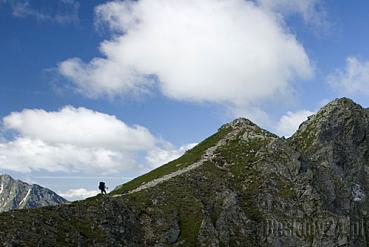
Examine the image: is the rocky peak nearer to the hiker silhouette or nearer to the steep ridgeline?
the steep ridgeline

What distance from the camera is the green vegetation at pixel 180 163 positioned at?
402 feet

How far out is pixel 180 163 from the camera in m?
129

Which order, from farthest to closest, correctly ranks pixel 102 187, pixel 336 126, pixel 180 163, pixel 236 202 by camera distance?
1. pixel 336 126
2. pixel 180 163
3. pixel 236 202
4. pixel 102 187

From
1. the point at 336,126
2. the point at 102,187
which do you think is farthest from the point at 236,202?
the point at 336,126

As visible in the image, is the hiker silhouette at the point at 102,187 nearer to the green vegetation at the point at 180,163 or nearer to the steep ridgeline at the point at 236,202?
the steep ridgeline at the point at 236,202

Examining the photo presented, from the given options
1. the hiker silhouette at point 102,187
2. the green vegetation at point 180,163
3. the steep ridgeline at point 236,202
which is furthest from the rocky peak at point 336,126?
the hiker silhouette at point 102,187

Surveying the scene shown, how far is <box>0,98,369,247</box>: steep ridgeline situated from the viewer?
268 feet

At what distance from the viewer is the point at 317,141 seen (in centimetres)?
14138

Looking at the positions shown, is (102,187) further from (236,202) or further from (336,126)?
(336,126)

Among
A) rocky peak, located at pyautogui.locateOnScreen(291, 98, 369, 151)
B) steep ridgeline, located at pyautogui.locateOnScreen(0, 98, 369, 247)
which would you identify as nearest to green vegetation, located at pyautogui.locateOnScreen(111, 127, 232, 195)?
steep ridgeline, located at pyautogui.locateOnScreen(0, 98, 369, 247)

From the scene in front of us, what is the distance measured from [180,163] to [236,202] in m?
27.7

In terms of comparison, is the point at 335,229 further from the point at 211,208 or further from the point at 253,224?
the point at 211,208

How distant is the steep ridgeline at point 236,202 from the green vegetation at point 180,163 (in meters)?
0.58

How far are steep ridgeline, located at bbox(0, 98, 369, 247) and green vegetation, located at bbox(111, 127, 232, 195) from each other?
575mm
